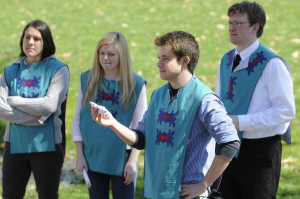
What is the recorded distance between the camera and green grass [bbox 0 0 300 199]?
10.9 m

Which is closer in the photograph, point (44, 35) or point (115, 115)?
point (115, 115)

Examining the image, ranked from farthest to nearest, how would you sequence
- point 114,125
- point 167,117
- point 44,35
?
point 44,35
point 167,117
point 114,125

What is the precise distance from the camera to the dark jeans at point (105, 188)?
435cm

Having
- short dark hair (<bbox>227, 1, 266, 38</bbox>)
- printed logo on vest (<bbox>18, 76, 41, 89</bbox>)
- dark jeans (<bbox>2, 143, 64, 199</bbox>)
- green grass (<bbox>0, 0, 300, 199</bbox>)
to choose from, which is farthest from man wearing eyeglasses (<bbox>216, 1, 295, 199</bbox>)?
green grass (<bbox>0, 0, 300, 199</bbox>)

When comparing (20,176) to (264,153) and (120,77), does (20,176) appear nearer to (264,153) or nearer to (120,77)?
(120,77)

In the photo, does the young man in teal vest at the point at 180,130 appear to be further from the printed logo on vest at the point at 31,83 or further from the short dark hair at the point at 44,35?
the short dark hair at the point at 44,35

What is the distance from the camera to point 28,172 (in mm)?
4762

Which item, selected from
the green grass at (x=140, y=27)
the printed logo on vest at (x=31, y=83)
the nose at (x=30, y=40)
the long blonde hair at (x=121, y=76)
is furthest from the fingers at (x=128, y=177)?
the green grass at (x=140, y=27)

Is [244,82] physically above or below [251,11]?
below

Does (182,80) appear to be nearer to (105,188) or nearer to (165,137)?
(165,137)

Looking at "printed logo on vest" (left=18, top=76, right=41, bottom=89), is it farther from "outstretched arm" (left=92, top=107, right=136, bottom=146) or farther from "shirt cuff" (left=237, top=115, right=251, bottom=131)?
"shirt cuff" (left=237, top=115, right=251, bottom=131)

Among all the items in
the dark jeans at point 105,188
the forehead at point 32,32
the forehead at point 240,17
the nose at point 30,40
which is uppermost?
the forehead at point 240,17

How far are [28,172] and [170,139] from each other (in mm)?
1954

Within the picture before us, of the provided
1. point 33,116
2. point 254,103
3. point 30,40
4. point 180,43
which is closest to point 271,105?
point 254,103
